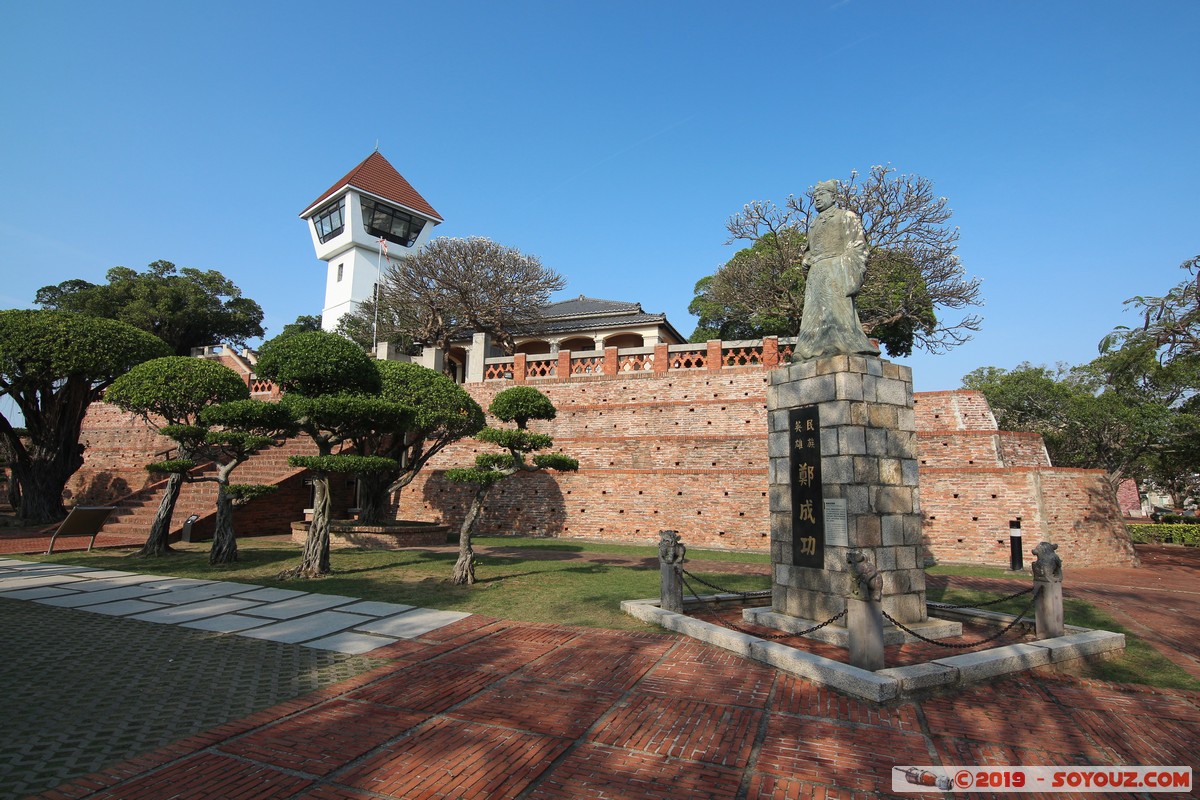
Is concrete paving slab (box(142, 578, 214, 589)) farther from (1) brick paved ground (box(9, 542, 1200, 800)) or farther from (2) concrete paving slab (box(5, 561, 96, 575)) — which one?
(1) brick paved ground (box(9, 542, 1200, 800))

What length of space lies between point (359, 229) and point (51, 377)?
26.7m

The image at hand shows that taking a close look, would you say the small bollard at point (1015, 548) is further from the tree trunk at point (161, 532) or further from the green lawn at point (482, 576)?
the tree trunk at point (161, 532)

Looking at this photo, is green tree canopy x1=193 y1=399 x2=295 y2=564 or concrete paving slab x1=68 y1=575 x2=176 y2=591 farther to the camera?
green tree canopy x1=193 y1=399 x2=295 y2=564

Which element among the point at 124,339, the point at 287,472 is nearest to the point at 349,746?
the point at 287,472


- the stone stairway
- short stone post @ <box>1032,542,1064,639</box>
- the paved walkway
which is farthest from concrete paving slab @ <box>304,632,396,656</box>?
the stone stairway

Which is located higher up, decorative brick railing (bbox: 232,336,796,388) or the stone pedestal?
decorative brick railing (bbox: 232,336,796,388)

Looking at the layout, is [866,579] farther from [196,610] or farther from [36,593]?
[36,593]

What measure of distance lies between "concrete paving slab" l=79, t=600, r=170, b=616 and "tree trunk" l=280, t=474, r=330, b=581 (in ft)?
7.39

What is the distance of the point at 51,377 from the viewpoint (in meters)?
17.8

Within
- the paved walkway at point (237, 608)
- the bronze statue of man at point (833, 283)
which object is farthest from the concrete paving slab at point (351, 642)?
the bronze statue of man at point (833, 283)

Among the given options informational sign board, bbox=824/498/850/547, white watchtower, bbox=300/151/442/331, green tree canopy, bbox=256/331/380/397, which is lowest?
informational sign board, bbox=824/498/850/547

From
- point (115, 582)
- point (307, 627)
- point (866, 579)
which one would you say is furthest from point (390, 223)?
point (866, 579)

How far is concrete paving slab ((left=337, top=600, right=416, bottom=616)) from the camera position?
7820 millimetres

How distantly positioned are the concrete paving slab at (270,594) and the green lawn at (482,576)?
12.7 inches
